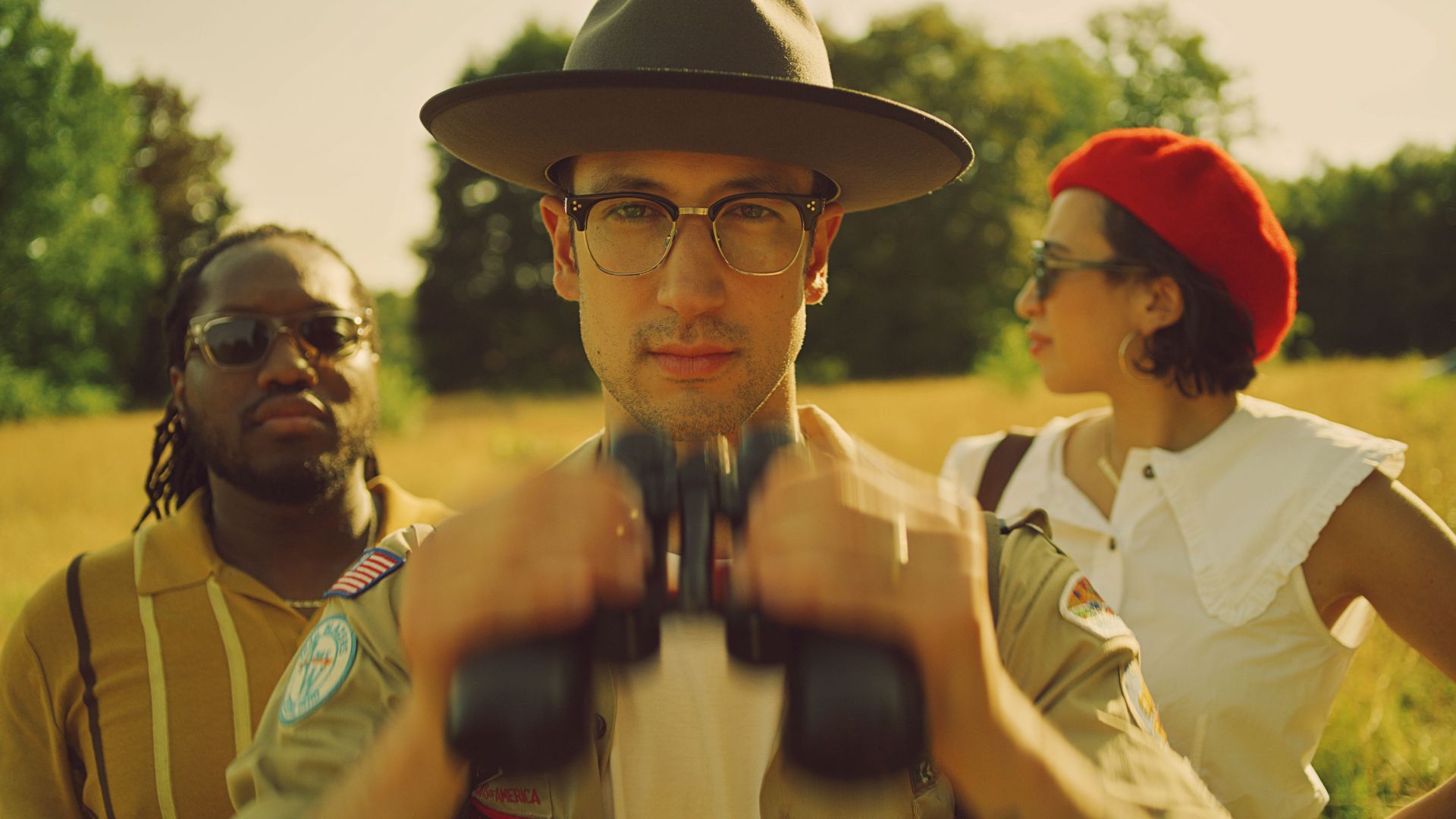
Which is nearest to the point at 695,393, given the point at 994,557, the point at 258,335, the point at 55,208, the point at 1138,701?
the point at 994,557

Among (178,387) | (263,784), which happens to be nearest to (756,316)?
(263,784)

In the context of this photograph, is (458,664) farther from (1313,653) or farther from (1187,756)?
(1313,653)

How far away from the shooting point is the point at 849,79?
3753 cm

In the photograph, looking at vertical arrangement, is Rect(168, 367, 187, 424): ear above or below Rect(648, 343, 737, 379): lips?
below

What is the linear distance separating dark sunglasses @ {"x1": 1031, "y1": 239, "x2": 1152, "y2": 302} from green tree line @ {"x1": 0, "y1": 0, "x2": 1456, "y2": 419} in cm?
3086

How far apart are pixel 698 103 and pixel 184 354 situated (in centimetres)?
244

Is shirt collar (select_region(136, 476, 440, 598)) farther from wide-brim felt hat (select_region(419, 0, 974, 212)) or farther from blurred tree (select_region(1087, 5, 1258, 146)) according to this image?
blurred tree (select_region(1087, 5, 1258, 146))

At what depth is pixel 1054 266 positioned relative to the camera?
139 inches

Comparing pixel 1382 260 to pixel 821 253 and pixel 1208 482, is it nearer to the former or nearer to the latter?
pixel 1208 482

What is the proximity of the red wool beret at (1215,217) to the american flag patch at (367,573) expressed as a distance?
2.73 m

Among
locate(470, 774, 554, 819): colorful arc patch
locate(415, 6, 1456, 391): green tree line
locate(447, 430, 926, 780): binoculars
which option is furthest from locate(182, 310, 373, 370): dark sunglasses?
locate(415, 6, 1456, 391): green tree line

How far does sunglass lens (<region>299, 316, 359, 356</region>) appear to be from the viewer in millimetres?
3141

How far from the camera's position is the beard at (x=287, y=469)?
3.00 meters

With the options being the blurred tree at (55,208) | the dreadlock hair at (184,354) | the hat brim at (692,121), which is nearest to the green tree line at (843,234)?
the blurred tree at (55,208)
